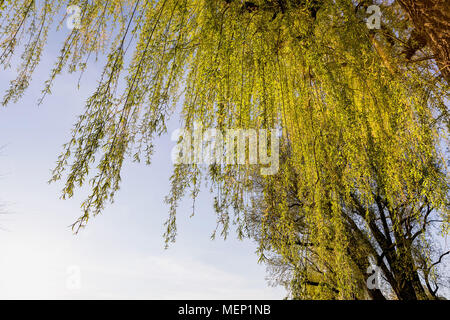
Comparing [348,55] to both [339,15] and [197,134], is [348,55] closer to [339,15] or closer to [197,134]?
[339,15]

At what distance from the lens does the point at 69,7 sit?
5.56ft

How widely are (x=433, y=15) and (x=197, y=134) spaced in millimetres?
1869

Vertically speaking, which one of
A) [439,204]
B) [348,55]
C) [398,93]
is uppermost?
[348,55]

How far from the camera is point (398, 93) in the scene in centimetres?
213

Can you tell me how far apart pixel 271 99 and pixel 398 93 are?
104 cm

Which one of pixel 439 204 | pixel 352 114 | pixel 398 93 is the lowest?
pixel 439 204
